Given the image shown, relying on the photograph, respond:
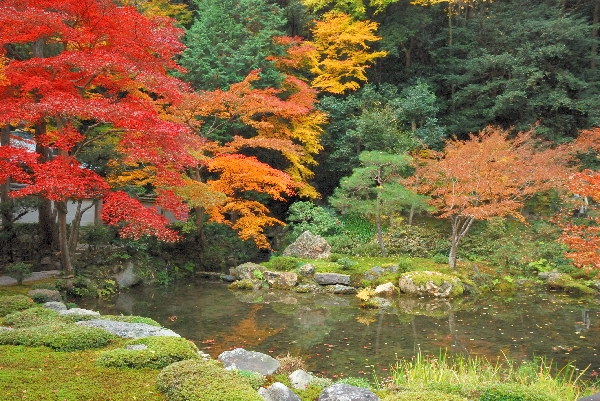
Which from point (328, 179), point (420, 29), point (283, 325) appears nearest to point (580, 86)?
point (420, 29)

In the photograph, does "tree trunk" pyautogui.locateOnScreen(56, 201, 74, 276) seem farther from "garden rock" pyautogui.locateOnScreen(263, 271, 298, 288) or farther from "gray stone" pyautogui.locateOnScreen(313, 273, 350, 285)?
"gray stone" pyautogui.locateOnScreen(313, 273, 350, 285)

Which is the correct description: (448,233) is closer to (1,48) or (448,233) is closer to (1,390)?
(1,48)

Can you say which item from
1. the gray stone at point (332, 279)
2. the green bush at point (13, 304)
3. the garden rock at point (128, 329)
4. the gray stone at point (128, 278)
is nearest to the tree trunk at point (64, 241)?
the gray stone at point (128, 278)

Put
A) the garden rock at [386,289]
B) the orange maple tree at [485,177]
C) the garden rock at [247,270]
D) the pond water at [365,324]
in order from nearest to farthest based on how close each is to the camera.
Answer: the pond water at [365,324] < the garden rock at [386,289] < the orange maple tree at [485,177] < the garden rock at [247,270]

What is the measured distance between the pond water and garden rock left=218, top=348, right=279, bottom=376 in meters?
1.50

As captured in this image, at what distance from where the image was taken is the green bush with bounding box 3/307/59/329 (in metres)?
6.64

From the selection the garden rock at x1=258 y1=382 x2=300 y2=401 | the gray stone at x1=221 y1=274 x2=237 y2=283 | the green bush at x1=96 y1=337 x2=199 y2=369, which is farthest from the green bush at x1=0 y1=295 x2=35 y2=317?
the gray stone at x1=221 y1=274 x2=237 y2=283

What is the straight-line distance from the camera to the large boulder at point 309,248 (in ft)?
53.1

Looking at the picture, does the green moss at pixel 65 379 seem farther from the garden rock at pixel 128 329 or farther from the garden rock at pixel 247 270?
the garden rock at pixel 247 270

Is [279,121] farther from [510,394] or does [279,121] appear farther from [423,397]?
[423,397]

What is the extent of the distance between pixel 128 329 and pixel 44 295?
427cm

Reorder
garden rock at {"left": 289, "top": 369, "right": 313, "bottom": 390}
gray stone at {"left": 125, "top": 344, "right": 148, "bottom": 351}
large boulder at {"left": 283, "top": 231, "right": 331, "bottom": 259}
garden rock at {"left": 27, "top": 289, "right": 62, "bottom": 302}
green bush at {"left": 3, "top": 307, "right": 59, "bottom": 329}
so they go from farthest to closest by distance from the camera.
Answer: large boulder at {"left": 283, "top": 231, "right": 331, "bottom": 259} < garden rock at {"left": 27, "top": 289, "right": 62, "bottom": 302} < green bush at {"left": 3, "top": 307, "right": 59, "bottom": 329} < garden rock at {"left": 289, "top": 369, "right": 313, "bottom": 390} < gray stone at {"left": 125, "top": 344, "right": 148, "bottom": 351}

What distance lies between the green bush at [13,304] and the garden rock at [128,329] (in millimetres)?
1999

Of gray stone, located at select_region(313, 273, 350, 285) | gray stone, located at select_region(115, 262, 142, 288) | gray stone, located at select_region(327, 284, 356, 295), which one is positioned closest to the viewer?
gray stone, located at select_region(115, 262, 142, 288)
